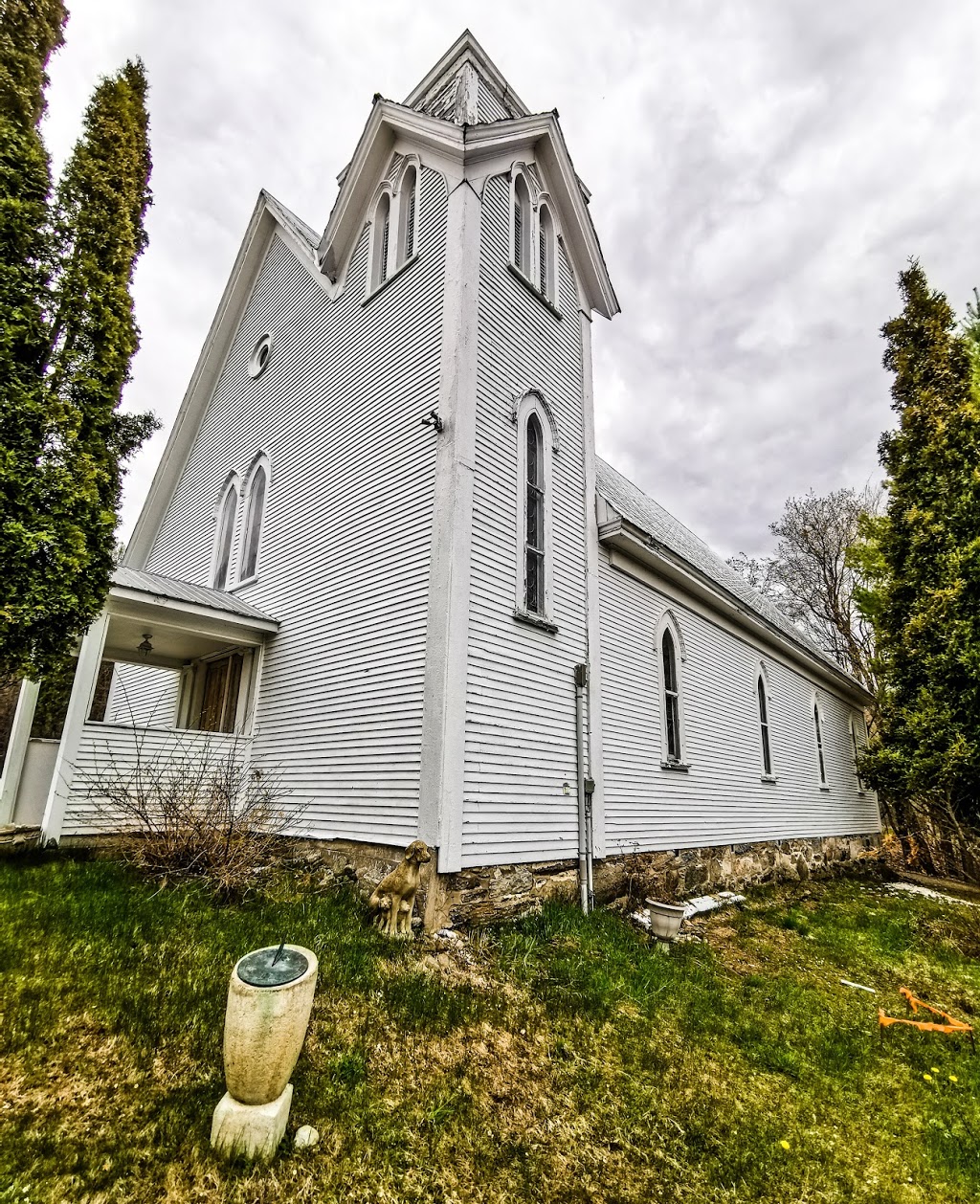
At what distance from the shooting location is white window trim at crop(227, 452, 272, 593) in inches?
404

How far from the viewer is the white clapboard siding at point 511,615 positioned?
6449 mm

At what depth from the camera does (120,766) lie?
24.7 ft

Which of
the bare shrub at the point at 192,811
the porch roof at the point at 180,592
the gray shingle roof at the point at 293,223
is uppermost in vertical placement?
the gray shingle roof at the point at 293,223

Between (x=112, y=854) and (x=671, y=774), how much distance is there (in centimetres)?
802

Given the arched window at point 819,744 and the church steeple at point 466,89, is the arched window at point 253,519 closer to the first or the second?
the church steeple at point 466,89

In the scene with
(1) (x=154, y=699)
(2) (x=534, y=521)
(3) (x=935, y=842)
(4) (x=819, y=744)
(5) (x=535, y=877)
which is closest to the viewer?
(5) (x=535, y=877)

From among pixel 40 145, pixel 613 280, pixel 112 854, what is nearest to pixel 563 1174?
pixel 112 854

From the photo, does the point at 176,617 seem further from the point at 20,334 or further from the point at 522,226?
the point at 522,226

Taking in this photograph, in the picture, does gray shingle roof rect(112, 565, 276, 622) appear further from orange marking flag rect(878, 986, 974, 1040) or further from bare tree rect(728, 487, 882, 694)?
bare tree rect(728, 487, 882, 694)

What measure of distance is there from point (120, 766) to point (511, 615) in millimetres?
5261

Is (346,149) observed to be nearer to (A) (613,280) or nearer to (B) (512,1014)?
(A) (613,280)

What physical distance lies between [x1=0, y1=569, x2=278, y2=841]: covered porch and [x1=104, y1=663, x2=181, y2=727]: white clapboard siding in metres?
0.04

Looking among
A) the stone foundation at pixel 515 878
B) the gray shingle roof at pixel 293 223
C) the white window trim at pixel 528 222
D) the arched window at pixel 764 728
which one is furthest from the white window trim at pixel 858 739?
the gray shingle roof at pixel 293 223

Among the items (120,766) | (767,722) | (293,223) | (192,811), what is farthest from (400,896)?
(293,223)
